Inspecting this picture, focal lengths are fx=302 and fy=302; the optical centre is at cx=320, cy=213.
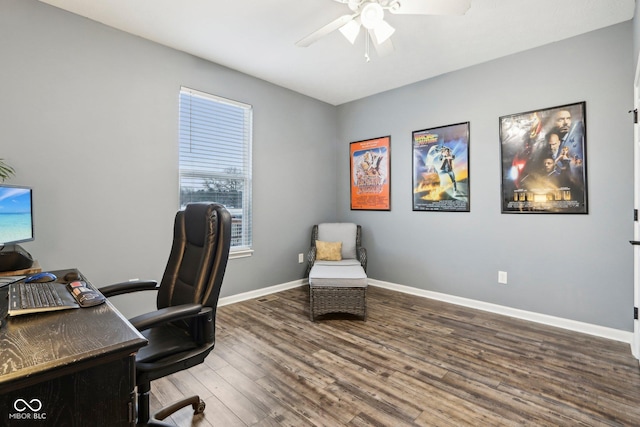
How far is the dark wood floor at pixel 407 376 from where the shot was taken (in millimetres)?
1657

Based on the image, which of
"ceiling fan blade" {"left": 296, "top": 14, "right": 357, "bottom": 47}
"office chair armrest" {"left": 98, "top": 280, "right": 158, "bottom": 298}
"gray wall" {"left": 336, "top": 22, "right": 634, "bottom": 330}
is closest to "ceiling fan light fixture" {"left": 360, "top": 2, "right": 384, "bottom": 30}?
"ceiling fan blade" {"left": 296, "top": 14, "right": 357, "bottom": 47}

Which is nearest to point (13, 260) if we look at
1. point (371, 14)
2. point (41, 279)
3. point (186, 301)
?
point (41, 279)

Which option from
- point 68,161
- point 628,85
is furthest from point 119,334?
point 628,85

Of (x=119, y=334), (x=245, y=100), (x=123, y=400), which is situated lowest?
(x=123, y=400)

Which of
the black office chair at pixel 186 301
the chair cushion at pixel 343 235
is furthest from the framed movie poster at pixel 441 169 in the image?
the black office chair at pixel 186 301

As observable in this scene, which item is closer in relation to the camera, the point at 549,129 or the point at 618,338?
the point at 618,338

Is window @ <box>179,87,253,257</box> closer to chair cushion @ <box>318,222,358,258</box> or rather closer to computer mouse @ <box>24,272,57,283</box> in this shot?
chair cushion @ <box>318,222,358,258</box>

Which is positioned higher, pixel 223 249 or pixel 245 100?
pixel 245 100

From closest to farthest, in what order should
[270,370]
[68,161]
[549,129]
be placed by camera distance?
[270,370] < [68,161] < [549,129]

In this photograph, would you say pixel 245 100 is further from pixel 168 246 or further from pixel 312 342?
pixel 312 342

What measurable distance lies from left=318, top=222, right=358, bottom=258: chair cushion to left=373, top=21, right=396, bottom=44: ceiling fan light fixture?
7.80 feet

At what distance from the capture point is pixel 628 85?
2504 mm

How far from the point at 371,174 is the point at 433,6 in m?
2.50

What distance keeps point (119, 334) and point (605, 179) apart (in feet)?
11.7
